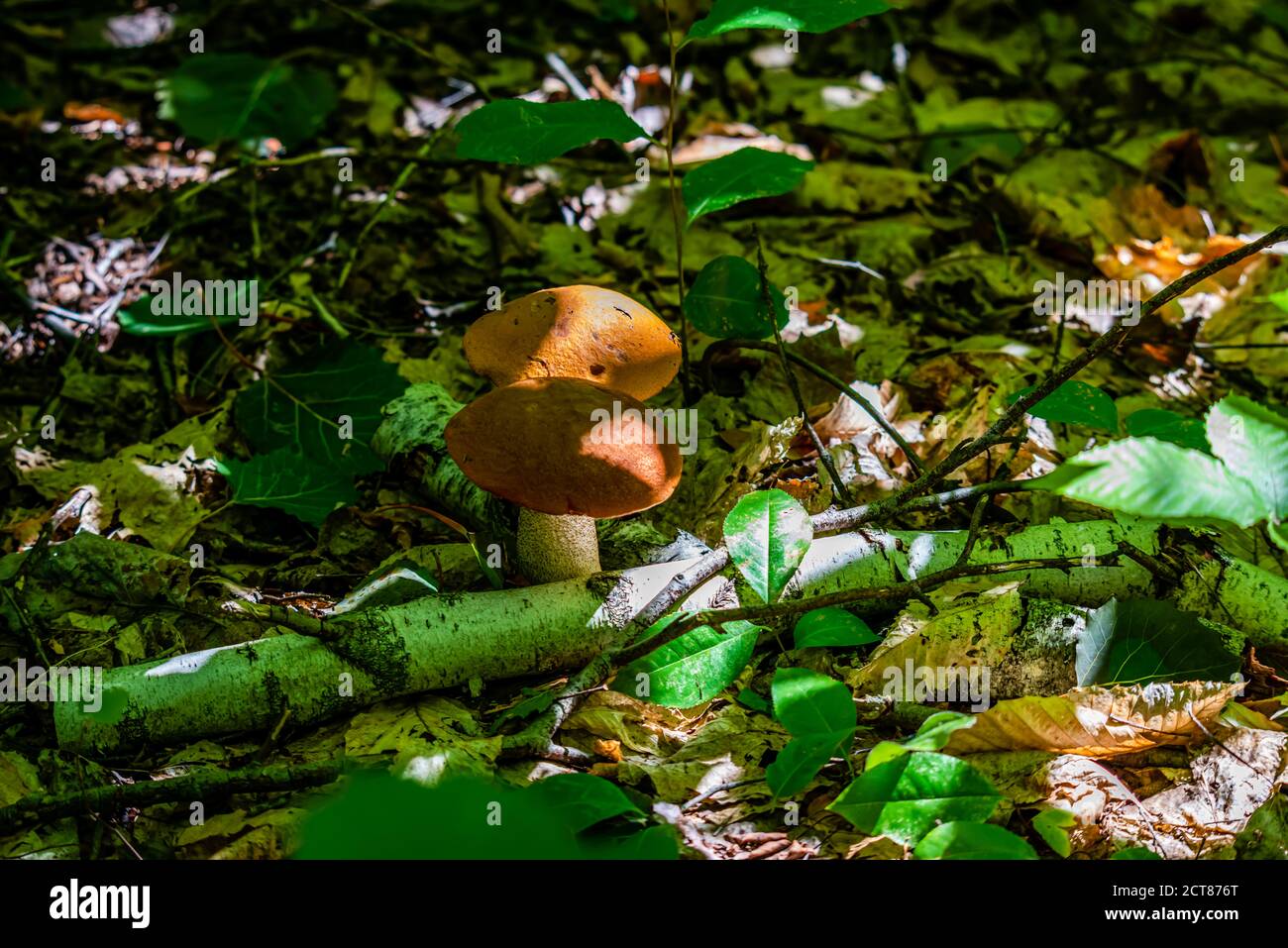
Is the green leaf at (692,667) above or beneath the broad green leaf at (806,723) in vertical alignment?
above

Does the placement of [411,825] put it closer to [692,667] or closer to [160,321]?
[692,667]

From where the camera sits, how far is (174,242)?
496 centimetres

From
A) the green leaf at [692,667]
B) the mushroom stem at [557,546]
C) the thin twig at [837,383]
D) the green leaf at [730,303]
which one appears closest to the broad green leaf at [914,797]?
the green leaf at [692,667]

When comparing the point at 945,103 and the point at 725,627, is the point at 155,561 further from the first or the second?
the point at 945,103

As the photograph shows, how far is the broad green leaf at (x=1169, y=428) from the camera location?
2998 millimetres

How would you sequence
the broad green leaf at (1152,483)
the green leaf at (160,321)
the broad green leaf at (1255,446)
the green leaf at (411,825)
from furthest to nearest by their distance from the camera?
the green leaf at (160,321), the broad green leaf at (1255,446), the broad green leaf at (1152,483), the green leaf at (411,825)

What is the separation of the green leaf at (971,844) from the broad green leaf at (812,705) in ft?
1.06

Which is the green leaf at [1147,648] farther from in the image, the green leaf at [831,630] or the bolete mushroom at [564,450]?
the bolete mushroom at [564,450]

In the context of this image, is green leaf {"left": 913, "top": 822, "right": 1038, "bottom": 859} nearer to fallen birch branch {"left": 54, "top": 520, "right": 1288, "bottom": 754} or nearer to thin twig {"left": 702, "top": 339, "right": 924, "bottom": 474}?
fallen birch branch {"left": 54, "top": 520, "right": 1288, "bottom": 754}

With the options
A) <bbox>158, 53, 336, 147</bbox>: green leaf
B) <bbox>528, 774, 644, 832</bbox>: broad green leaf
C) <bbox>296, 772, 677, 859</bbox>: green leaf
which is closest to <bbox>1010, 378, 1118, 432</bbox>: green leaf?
<bbox>528, 774, 644, 832</bbox>: broad green leaf

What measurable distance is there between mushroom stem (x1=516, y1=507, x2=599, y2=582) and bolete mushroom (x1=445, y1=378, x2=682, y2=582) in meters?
0.40

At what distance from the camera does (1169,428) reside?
3000 mm

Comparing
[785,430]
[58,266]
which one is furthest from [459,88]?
[785,430]

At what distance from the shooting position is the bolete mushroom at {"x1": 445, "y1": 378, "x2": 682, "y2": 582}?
2566 mm
